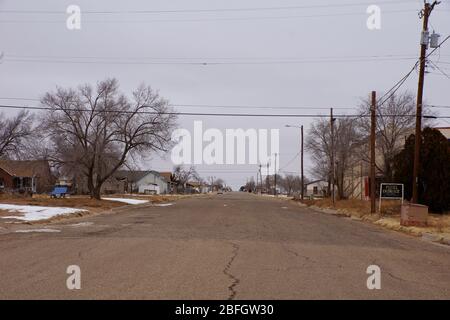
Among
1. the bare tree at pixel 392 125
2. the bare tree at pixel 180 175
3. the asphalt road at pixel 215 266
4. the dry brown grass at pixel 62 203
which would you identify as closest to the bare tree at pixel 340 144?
the bare tree at pixel 392 125

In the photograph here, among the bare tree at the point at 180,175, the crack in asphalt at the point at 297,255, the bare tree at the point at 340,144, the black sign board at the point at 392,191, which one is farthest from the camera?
the bare tree at the point at 180,175

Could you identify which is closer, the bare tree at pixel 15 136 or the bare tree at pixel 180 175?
the bare tree at pixel 15 136

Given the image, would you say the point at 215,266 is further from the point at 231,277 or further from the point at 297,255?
the point at 297,255

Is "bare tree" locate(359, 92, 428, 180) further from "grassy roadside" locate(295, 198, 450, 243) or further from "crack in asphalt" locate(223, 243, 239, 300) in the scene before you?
"crack in asphalt" locate(223, 243, 239, 300)

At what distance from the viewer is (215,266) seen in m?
11.7

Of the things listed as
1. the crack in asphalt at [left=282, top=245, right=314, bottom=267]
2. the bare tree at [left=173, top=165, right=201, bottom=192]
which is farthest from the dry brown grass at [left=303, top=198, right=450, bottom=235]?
the bare tree at [left=173, top=165, right=201, bottom=192]

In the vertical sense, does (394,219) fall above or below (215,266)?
below

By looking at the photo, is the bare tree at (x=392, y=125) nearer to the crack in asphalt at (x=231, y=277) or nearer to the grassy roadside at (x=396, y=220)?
the grassy roadside at (x=396, y=220)

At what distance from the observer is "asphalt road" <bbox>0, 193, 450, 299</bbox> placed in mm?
8945

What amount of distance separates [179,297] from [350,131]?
53601mm

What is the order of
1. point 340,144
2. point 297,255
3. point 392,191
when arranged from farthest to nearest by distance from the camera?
point 340,144 → point 392,191 → point 297,255

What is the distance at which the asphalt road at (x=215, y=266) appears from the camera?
29.3 ft

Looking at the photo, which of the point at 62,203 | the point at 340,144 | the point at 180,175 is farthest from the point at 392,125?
the point at 180,175

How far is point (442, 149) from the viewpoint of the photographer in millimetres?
33594
